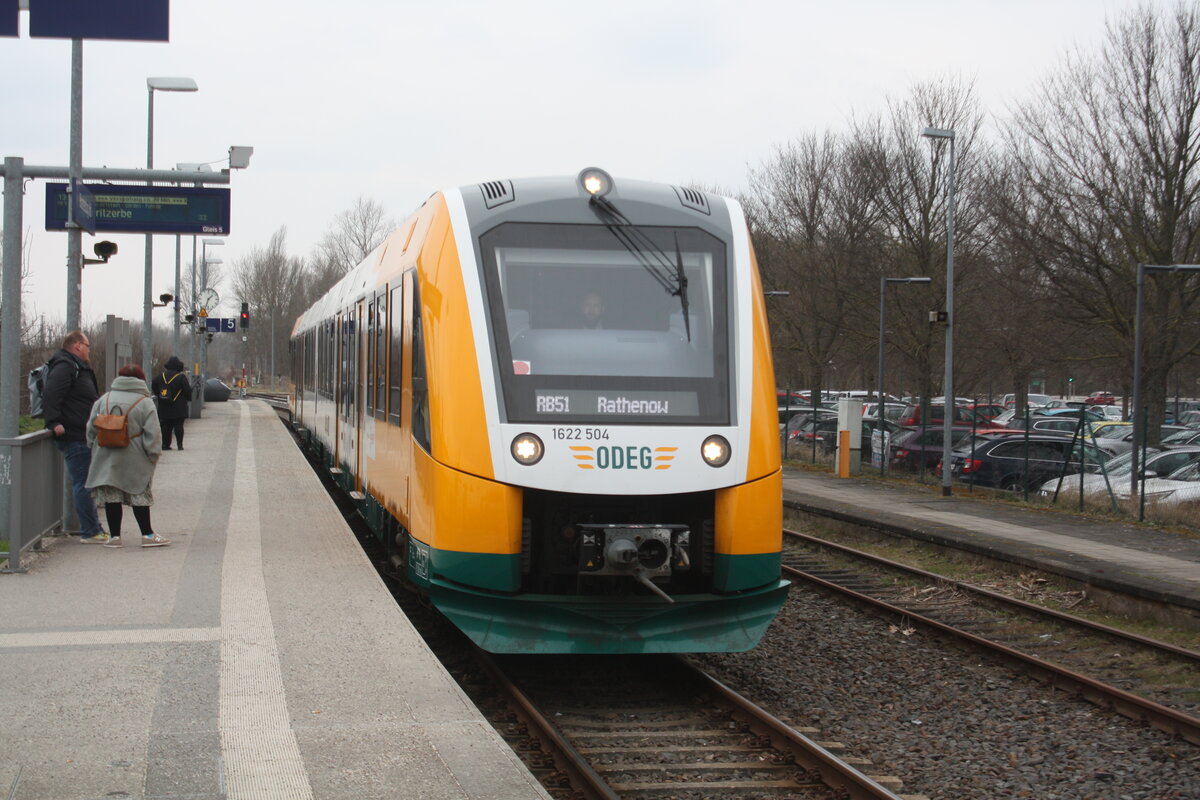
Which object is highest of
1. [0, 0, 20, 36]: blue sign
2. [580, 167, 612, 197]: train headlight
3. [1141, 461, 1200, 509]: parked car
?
[0, 0, 20, 36]: blue sign

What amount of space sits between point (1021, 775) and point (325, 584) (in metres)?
4.83

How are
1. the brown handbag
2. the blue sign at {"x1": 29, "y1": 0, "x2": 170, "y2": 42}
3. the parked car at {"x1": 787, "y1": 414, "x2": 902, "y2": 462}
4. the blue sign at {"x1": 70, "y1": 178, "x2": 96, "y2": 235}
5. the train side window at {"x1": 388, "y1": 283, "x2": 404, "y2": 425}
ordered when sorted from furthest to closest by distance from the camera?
the parked car at {"x1": 787, "y1": 414, "x2": 902, "y2": 462} < the blue sign at {"x1": 70, "y1": 178, "x2": 96, "y2": 235} < the blue sign at {"x1": 29, "y1": 0, "x2": 170, "y2": 42} < the brown handbag < the train side window at {"x1": 388, "y1": 283, "x2": 404, "y2": 425}

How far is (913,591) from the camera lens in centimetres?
1257

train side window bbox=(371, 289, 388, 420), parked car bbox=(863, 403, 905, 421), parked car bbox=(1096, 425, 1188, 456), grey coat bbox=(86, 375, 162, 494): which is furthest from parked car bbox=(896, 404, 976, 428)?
grey coat bbox=(86, 375, 162, 494)

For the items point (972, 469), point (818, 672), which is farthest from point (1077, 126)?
point (818, 672)

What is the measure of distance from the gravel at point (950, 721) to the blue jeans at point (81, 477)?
18.1 ft

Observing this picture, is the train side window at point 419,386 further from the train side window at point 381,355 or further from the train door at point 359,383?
the train door at point 359,383

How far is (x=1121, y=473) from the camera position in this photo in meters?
21.2

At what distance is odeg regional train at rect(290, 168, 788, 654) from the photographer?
7.08 metres

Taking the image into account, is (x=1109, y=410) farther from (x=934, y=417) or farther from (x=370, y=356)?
(x=370, y=356)

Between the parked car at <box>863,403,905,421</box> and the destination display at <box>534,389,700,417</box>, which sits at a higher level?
the destination display at <box>534,389,700,417</box>

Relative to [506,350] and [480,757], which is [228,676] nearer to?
[480,757]

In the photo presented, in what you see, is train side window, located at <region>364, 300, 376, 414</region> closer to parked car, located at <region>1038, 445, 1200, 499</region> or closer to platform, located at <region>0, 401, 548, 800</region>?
platform, located at <region>0, 401, 548, 800</region>

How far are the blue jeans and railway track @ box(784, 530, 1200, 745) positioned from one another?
6709mm
